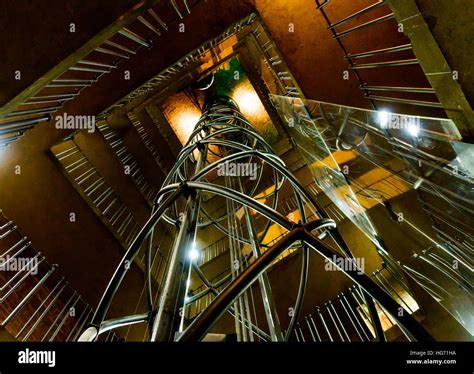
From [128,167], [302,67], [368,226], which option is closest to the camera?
[368,226]

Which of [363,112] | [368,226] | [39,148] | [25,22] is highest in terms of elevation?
[25,22]

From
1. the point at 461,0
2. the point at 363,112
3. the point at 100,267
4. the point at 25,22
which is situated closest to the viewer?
the point at 461,0

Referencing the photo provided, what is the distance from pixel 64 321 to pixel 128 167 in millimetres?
3313

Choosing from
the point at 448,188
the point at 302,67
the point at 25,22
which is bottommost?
the point at 448,188

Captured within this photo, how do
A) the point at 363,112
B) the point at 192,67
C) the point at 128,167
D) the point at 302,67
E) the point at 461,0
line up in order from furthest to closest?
1. the point at 192,67
2. the point at 128,167
3. the point at 302,67
4. the point at 363,112
5. the point at 461,0

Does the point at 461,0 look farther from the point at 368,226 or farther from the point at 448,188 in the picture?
the point at 368,226

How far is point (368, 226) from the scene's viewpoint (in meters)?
2.94

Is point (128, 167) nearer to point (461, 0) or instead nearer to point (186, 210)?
point (186, 210)

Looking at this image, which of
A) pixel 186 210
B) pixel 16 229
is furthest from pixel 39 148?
pixel 186 210

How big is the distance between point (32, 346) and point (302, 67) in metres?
4.37

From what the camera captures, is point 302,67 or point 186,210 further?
point 302,67

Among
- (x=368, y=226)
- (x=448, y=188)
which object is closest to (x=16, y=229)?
(x=368, y=226)

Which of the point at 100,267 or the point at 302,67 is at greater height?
the point at 302,67

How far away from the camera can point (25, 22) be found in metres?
2.19
